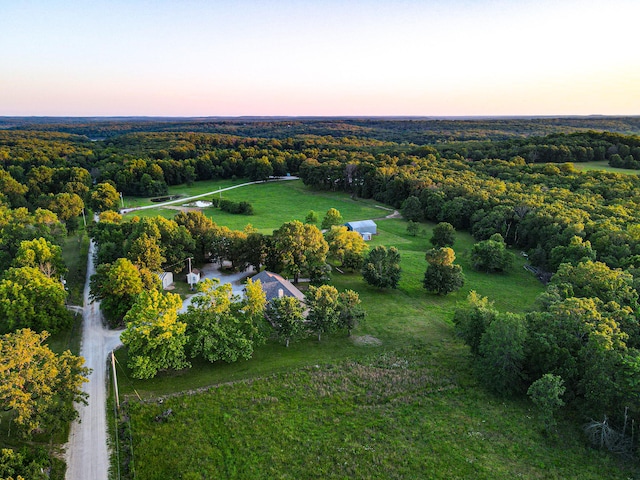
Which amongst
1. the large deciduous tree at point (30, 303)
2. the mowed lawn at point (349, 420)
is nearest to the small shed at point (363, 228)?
the mowed lawn at point (349, 420)

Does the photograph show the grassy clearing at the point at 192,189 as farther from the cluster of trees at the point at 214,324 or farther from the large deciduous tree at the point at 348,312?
the large deciduous tree at the point at 348,312

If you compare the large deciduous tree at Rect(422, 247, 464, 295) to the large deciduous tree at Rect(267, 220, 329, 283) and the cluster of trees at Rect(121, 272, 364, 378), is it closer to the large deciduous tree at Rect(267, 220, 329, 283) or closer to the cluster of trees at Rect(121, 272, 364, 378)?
the large deciduous tree at Rect(267, 220, 329, 283)

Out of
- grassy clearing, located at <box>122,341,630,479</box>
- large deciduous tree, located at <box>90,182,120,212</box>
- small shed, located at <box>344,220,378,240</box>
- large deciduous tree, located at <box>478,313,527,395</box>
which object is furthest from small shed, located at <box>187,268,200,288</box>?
large deciduous tree, located at <box>90,182,120,212</box>

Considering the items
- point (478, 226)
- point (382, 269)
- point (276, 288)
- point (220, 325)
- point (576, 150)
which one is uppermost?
point (576, 150)

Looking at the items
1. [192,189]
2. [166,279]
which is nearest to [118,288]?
[166,279]

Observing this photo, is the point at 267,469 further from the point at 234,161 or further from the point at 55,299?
the point at 234,161

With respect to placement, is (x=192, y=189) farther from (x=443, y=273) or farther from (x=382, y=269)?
(x=443, y=273)
